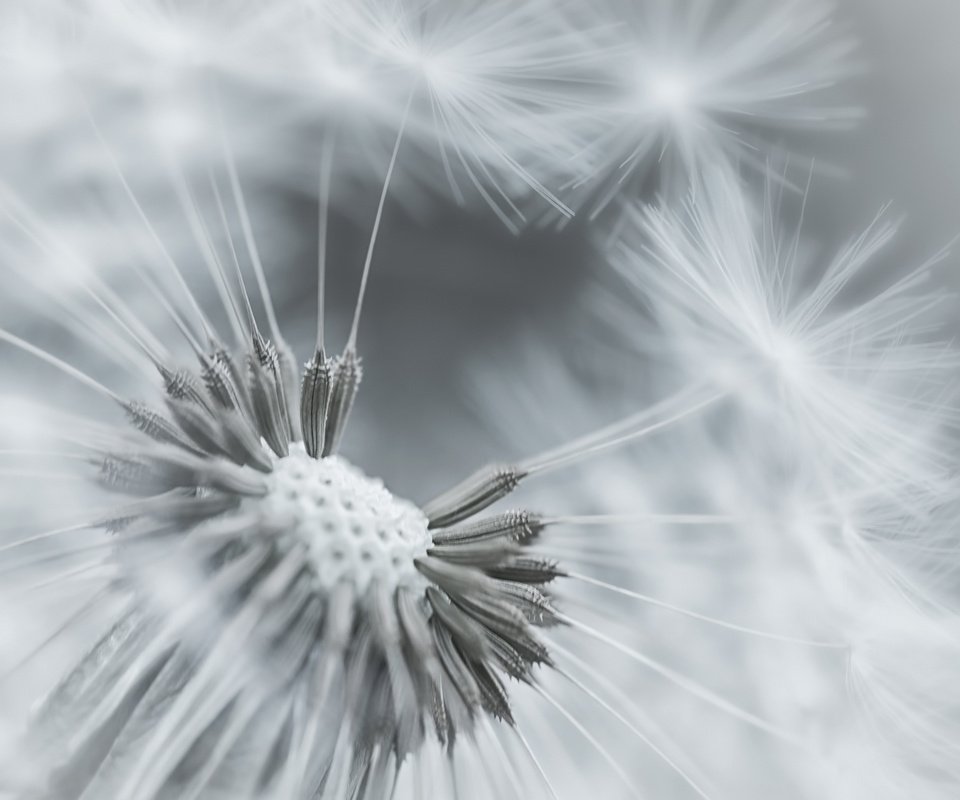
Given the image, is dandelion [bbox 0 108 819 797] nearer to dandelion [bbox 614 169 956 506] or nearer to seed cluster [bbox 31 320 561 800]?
seed cluster [bbox 31 320 561 800]

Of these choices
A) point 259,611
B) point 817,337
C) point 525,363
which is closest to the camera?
point 259,611

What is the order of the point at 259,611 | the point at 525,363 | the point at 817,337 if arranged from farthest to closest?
the point at 525,363, the point at 817,337, the point at 259,611

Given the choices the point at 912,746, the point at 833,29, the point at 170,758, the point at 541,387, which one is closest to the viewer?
the point at 170,758

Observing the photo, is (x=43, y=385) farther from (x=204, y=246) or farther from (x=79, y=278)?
(x=204, y=246)

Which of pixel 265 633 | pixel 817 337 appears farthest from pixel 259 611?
pixel 817 337

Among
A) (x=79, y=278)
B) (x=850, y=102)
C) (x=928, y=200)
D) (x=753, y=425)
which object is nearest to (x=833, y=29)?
(x=850, y=102)

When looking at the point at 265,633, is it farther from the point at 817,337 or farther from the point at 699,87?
the point at 699,87

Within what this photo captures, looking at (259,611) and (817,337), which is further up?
(817,337)

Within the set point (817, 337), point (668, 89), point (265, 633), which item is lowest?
point (265, 633)

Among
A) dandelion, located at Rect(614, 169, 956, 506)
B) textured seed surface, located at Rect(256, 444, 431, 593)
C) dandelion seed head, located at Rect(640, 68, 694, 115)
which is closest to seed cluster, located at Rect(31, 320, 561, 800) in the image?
textured seed surface, located at Rect(256, 444, 431, 593)
